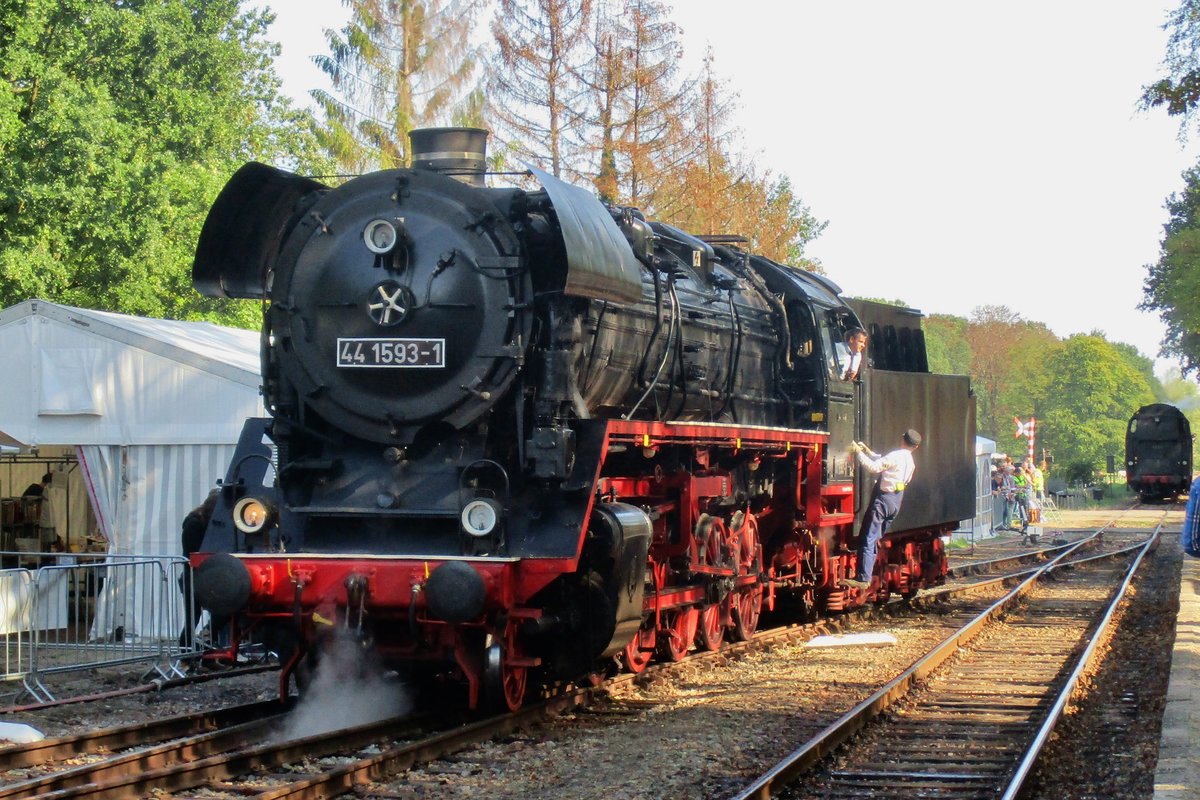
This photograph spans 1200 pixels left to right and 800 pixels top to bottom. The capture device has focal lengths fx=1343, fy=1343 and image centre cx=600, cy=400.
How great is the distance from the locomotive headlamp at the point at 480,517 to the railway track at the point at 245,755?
1095 mm

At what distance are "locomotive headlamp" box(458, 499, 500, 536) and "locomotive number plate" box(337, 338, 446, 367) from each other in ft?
2.95

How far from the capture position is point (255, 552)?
819 centimetres

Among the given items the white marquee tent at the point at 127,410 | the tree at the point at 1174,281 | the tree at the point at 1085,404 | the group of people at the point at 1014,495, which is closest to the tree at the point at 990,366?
the tree at the point at 1085,404

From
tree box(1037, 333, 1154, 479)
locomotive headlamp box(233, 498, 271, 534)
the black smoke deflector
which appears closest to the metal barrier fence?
locomotive headlamp box(233, 498, 271, 534)

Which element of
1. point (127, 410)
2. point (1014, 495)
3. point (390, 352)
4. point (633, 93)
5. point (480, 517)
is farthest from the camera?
point (1014, 495)

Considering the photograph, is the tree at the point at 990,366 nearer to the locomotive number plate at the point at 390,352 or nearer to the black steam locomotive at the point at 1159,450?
the black steam locomotive at the point at 1159,450

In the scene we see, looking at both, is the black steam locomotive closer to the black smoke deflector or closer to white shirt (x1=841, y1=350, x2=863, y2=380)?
white shirt (x1=841, y1=350, x2=863, y2=380)

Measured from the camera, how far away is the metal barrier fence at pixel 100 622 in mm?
9805

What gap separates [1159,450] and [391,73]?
102ft

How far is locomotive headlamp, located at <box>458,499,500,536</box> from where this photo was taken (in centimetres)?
771

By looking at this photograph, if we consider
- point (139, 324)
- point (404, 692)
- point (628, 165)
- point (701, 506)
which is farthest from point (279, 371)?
point (628, 165)

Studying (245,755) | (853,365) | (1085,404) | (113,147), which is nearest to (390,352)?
(245,755)

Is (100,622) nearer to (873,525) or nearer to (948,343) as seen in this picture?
(873,525)

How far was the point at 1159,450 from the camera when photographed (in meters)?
47.4
